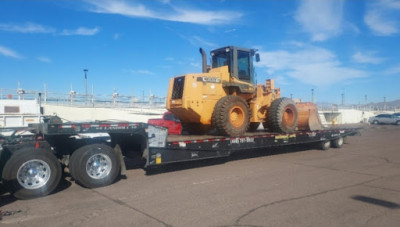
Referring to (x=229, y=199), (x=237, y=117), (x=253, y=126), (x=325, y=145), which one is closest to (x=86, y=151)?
(x=229, y=199)

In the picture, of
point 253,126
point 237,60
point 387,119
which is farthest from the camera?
point 387,119

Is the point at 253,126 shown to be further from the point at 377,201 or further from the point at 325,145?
the point at 377,201

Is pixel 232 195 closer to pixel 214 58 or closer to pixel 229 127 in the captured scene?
pixel 229 127

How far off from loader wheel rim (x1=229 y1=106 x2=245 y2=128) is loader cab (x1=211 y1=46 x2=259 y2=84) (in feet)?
4.34

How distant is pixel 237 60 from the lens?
11477 millimetres

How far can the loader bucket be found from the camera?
13453 mm

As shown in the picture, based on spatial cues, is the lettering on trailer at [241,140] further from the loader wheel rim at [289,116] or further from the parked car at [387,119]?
the parked car at [387,119]

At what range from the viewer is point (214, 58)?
1199 cm

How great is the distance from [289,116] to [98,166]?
24.8 ft

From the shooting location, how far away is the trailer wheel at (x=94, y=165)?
7.30 metres

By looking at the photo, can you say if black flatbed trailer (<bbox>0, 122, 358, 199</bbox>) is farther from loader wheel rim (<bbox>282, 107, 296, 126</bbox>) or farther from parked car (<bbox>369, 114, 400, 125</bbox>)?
parked car (<bbox>369, 114, 400, 125</bbox>)

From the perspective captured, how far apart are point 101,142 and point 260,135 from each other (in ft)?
16.8

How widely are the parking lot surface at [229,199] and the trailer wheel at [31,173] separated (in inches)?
8.0

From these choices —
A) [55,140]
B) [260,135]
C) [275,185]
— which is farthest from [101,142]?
[260,135]
